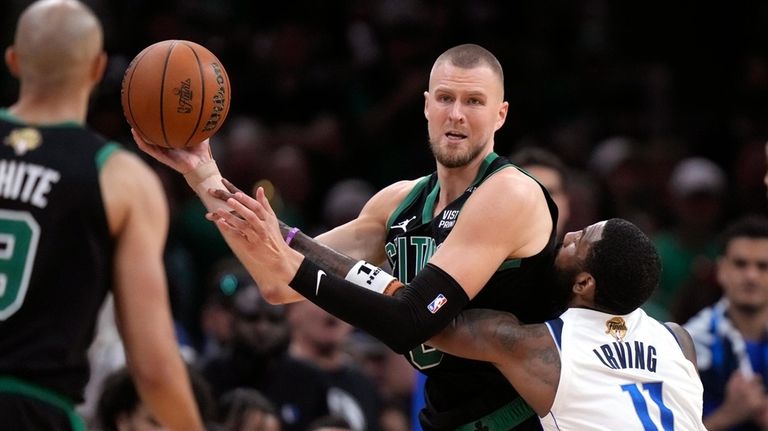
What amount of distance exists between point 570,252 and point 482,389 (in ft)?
2.22

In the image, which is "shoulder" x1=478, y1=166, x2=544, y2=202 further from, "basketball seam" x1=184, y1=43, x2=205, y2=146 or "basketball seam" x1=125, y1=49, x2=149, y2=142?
"basketball seam" x1=125, y1=49, x2=149, y2=142

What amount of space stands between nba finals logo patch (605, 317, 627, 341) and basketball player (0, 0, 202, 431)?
171cm

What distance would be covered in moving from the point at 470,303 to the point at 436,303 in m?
0.44

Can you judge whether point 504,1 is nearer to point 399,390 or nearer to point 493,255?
point 399,390

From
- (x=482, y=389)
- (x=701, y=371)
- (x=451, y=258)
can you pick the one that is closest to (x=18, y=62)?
(x=451, y=258)

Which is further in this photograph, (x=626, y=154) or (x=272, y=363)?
(x=626, y=154)

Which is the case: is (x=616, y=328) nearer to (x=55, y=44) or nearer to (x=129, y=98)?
(x=129, y=98)

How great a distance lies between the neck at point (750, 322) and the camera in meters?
8.73

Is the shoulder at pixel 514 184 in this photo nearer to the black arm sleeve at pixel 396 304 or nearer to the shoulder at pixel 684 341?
the black arm sleeve at pixel 396 304

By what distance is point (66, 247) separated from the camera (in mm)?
4852

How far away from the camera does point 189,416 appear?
498cm

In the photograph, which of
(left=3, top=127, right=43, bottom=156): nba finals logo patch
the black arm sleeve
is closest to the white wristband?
the black arm sleeve

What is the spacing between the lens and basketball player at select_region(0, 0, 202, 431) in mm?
4805

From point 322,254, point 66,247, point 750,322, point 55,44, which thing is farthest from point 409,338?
point 750,322
